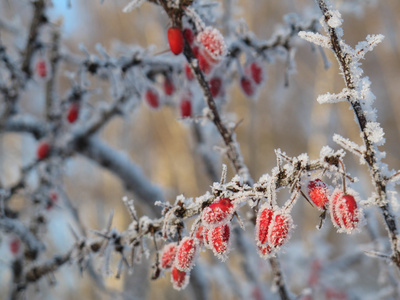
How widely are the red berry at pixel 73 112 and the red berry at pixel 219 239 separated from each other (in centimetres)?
103

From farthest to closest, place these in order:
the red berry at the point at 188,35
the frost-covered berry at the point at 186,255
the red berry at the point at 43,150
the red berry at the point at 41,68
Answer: the red berry at the point at 43,150 < the red berry at the point at 41,68 < the red berry at the point at 188,35 < the frost-covered berry at the point at 186,255

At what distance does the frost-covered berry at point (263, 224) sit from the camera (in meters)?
0.72

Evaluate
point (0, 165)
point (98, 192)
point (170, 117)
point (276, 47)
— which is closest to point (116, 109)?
point (276, 47)

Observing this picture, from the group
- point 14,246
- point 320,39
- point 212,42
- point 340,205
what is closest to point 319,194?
point 340,205

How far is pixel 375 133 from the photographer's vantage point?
658 mm

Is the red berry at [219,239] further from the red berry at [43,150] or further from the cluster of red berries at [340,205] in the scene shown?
the red berry at [43,150]

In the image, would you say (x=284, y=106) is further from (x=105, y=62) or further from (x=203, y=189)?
(x=105, y=62)

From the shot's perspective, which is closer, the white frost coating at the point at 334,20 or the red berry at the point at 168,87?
the white frost coating at the point at 334,20

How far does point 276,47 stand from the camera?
1.31 metres

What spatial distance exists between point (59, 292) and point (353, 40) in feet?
30.3

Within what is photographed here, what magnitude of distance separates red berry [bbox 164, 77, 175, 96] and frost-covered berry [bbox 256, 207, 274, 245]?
0.91 metres

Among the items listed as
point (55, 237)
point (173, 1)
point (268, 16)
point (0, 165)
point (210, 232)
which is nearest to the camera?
point (210, 232)

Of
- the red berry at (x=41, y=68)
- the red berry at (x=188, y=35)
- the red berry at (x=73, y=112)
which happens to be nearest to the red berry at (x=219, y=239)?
the red berry at (x=188, y=35)

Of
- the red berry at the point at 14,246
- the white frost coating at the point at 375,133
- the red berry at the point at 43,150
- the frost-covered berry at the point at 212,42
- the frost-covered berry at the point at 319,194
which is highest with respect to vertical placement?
the red berry at the point at 43,150
